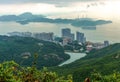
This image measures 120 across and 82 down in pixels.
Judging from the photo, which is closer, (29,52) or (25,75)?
(25,75)

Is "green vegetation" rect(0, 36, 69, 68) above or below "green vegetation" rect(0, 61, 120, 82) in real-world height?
below

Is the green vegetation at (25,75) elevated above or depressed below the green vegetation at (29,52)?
above

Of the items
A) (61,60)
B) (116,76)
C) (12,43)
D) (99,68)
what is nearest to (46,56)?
(61,60)

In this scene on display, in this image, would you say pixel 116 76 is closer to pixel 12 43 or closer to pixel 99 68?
pixel 99 68

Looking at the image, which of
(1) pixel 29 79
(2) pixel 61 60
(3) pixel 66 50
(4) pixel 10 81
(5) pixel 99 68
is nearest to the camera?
(1) pixel 29 79

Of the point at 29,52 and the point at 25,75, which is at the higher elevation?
the point at 25,75

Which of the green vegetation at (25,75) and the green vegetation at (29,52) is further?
the green vegetation at (29,52)

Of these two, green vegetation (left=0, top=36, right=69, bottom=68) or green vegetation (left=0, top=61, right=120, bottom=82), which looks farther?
green vegetation (left=0, top=36, right=69, bottom=68)

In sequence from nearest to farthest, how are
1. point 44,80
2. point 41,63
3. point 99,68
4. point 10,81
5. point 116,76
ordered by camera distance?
1. point 10,81
2. point 44,80
3. point 116,76
4. point 99,68
5. point 41,63
